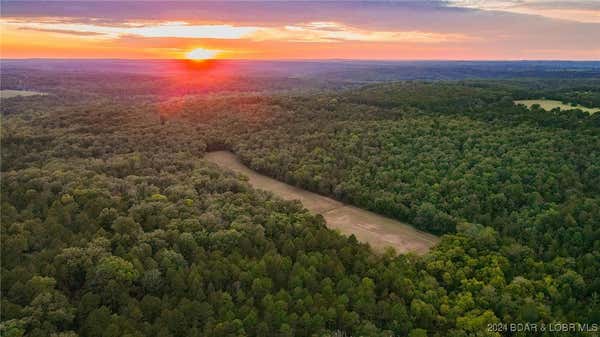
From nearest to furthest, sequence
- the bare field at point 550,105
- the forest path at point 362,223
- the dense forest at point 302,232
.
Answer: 1. the dense forest at point 302,232
2. the forest path at point 362,223
3. the bare field at point 550,105

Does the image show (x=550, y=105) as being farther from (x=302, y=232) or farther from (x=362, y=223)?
(x=302, y=232)

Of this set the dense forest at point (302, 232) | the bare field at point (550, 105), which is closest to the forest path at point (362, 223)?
the dense forest at point (302, 232)

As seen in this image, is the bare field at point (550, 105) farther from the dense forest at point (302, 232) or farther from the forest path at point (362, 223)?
the forest path at point (362, 223)

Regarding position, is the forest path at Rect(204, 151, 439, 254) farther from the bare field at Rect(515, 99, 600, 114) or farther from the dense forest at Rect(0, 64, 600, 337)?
the bare field at Rect(515, 99, 600, 114)

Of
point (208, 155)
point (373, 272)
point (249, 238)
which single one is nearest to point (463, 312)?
point (373, 272)

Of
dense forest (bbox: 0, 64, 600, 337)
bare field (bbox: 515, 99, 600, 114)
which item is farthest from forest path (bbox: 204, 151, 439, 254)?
bare field (bbox: 515, 99, 600, 114)

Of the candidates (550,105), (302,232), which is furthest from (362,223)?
(550,105)

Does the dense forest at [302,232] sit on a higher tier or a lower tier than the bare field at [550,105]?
lower
